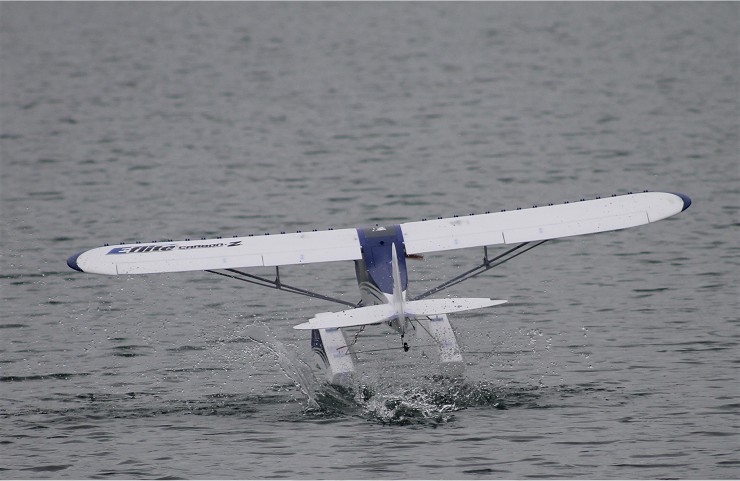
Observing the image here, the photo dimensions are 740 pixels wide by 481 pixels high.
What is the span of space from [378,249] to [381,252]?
0.25 feet

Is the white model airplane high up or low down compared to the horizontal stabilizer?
up

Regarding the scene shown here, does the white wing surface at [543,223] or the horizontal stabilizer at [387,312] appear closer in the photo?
the horizontal stabilizer at [387,312]

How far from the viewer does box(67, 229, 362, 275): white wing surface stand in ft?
63.2

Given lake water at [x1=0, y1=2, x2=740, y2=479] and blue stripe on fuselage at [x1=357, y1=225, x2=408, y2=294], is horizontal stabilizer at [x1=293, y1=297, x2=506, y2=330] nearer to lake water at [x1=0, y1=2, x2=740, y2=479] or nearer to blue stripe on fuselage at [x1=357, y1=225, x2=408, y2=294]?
lake water at [x1=0, y1=2, x2=740, y2=479]

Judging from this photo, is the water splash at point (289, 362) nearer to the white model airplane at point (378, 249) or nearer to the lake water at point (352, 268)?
the lake water at point (352, 268)

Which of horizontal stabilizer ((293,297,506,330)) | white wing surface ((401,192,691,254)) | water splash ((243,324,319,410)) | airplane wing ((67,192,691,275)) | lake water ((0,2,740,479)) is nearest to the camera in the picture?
lake water ((0,2,740,479))

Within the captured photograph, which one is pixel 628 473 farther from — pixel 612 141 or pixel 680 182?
pixel 612 141

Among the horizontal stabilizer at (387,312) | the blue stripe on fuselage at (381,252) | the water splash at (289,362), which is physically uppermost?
the blue stripe on fuselage at (381,252)

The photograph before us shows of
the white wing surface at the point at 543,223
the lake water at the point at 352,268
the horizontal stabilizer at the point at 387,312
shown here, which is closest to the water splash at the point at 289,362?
the lake water at the point at 352,268

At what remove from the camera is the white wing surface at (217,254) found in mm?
19266

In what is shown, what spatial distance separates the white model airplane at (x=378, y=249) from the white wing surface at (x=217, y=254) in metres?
0.01

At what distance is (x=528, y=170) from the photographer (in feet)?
124

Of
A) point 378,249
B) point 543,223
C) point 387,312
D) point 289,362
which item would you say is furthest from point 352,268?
point 387,312

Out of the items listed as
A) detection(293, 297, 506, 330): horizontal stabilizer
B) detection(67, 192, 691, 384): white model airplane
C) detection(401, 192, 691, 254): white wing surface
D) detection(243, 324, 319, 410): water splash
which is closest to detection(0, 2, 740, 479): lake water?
detection(243, 324, 319, 410): water splash
